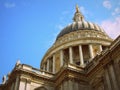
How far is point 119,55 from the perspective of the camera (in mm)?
23625

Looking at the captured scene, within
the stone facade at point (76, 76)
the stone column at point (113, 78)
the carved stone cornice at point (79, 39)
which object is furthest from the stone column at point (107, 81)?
the carved stone cornice at point (79, 39)

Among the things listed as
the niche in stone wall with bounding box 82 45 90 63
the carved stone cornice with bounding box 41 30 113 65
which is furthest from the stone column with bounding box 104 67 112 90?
the carved stone cornice with bounding box 41 30 113 65

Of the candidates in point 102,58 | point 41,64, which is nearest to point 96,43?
point 41,64

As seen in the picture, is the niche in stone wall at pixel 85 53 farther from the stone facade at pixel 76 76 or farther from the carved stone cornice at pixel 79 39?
the stone facade at pixel 76 76

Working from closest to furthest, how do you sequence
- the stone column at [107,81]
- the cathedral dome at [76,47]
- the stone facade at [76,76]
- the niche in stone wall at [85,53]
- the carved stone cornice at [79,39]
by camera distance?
the stone column at [107,81] → the stone facade at [76,76] → the niche in stone wall at [85,53] → the cathedral dome at [76,47] → the carved stone cornice at [79,39]

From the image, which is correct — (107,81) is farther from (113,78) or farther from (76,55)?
(76,55)

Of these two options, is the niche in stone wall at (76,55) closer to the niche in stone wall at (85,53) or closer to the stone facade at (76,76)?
the niche in stone wall at (85,53)

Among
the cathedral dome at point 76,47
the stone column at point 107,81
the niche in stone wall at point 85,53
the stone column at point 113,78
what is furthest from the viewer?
the cathedral dome at point 76,47

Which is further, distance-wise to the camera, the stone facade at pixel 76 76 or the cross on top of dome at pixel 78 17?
the cross on top of dome at pixel 78 17

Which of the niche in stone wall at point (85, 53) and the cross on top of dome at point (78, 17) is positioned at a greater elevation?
the cross on top of dome at point (78, 17)

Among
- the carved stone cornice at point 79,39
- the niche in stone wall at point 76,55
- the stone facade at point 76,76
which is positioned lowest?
the stone facade at point 76,76

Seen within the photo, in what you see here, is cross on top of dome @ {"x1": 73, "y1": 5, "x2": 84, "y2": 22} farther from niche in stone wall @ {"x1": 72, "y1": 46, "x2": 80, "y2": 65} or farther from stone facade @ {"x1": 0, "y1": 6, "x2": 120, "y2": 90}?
stone facade @ {"x1": 0, "y1": 6, "x2": 120, "y2": 90}

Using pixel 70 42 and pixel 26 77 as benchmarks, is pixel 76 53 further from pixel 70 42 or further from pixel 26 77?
pixel 26 77

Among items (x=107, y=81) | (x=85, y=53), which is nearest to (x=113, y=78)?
(x=107, y=81)
